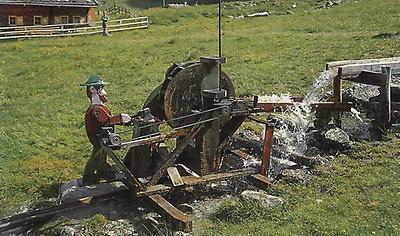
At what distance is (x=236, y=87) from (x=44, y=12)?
27446 mm

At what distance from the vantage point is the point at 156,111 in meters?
10.6

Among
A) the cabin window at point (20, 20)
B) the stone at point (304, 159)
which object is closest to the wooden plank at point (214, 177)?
the stone at point (304, 159)

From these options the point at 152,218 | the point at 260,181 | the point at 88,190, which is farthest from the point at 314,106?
the point at 88,190

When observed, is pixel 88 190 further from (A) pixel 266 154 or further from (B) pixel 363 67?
(B) pixel 363 67

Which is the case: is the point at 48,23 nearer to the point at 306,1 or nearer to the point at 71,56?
the point at 71,56

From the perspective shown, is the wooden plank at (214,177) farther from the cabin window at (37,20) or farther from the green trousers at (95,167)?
the cabin window at (37,20)

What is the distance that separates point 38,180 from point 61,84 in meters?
9.85

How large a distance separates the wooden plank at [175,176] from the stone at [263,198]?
111 cm

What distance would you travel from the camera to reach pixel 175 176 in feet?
31.1

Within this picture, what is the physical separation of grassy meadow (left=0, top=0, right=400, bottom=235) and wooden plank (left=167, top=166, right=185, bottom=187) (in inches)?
33.9

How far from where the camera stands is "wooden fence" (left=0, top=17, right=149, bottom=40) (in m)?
37.5

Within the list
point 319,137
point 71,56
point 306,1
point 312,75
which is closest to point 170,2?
point 306,1

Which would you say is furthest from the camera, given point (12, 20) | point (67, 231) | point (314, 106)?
point (12, 20)

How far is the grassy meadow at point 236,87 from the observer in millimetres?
8867
